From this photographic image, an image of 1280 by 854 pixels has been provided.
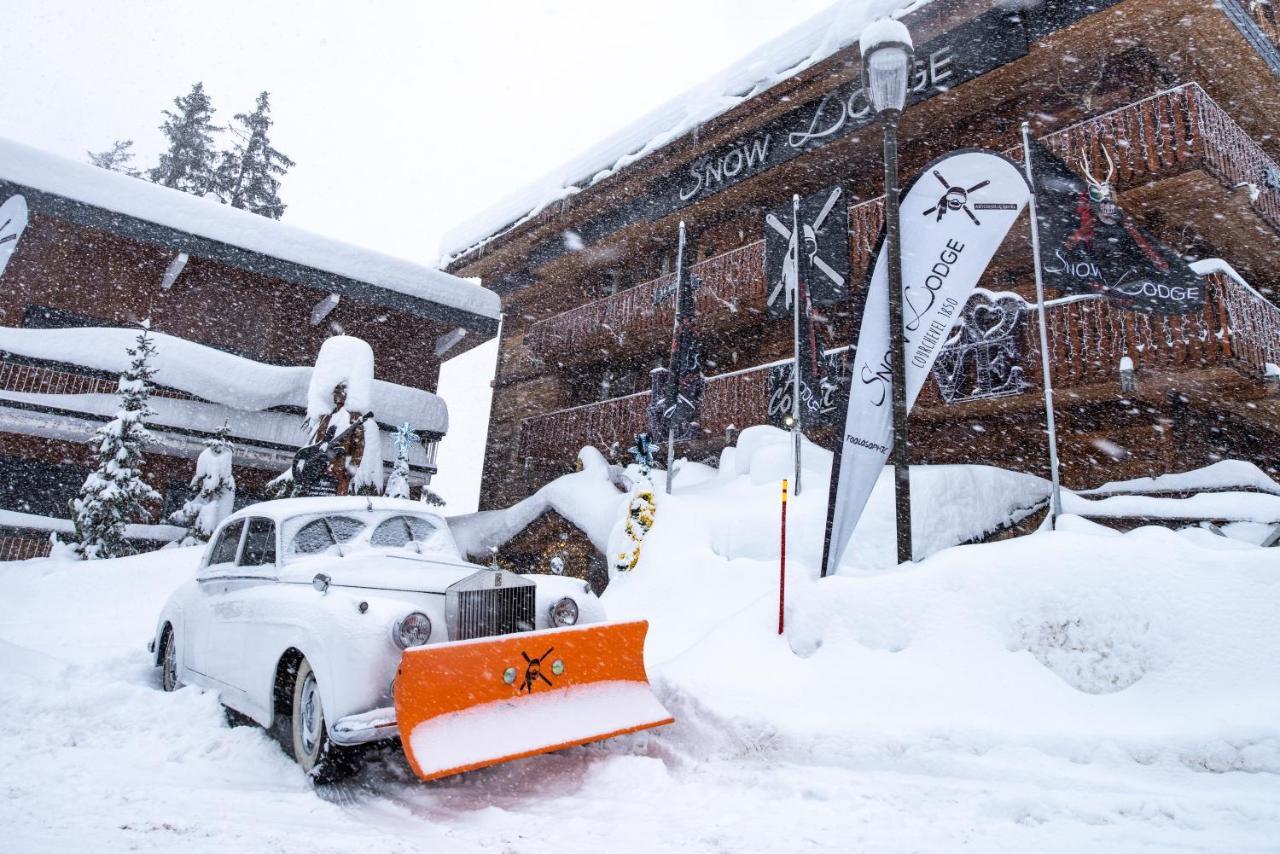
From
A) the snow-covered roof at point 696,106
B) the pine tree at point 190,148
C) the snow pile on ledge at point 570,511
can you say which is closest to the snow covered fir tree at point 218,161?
the pine tree at point 190,148

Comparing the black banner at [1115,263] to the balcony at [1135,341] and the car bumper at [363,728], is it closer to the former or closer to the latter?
the balcony at [1135,341]

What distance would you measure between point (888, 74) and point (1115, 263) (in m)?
3.39

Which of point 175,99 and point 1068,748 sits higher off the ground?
point 175,99

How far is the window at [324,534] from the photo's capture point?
5188 millimetres

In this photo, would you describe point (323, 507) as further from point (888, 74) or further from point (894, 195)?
point (888, 74)

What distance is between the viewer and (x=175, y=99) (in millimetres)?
31062

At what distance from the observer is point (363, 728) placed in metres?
3.53

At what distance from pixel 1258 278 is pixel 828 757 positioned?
1277cm

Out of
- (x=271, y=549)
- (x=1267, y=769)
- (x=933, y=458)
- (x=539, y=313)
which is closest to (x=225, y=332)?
(x=539, y=313)

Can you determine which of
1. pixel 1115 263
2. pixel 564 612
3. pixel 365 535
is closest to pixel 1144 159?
pixel 1115 263

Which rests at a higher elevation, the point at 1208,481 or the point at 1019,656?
the point at 1208,481

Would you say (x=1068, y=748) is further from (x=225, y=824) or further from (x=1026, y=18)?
(x=1026, y=18)

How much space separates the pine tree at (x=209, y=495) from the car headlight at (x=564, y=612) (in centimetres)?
1204

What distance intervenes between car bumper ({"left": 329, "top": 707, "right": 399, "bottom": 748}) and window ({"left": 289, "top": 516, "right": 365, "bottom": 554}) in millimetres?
1884
